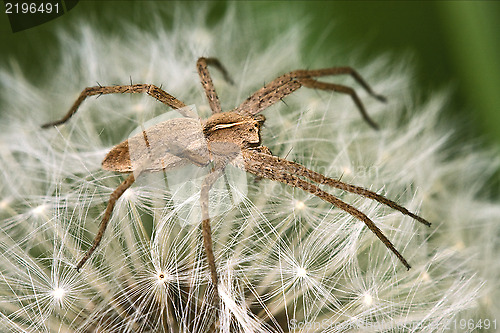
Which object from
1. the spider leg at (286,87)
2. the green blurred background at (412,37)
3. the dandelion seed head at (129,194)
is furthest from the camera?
the spider leg at (286,87)

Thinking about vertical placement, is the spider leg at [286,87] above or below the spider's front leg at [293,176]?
above

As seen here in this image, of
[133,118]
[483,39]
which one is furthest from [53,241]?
[483,39]

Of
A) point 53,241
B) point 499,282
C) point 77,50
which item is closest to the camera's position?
point 53,241

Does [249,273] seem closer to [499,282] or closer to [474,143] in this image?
[499,282]

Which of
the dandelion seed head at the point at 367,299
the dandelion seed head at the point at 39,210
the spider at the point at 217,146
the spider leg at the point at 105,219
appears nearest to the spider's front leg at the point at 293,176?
the spider at the point at 217,146

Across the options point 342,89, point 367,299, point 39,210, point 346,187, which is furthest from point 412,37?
point 39,210

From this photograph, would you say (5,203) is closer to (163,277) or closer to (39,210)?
(39,210)

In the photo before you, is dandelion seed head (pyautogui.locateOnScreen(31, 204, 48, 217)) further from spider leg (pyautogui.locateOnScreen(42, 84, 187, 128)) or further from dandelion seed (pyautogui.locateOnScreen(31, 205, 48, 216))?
spider leg (pyautogui.locateOnScreen(42, 84, 187, 128))

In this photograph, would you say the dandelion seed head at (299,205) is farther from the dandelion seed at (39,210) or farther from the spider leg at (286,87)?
the dandelion seed at (39,210)
